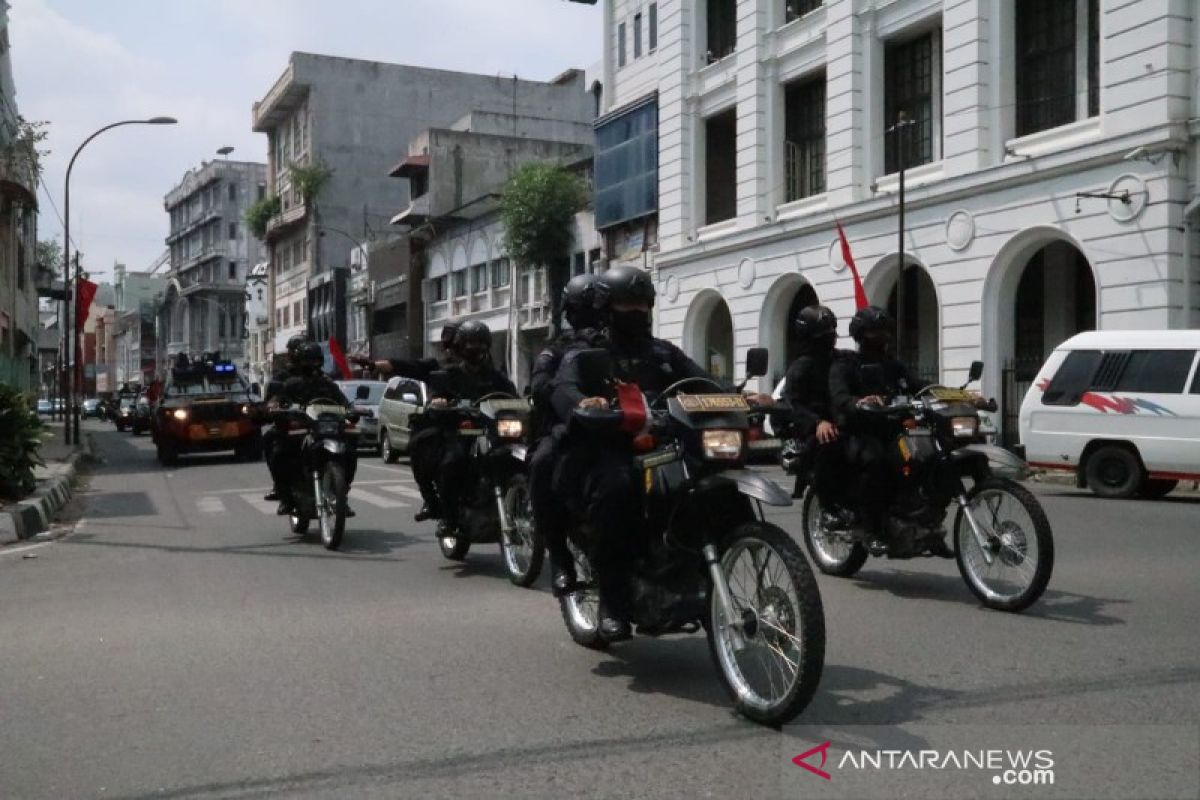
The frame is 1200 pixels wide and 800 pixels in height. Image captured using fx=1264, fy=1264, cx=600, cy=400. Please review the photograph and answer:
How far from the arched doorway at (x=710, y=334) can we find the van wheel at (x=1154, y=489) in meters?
18.3

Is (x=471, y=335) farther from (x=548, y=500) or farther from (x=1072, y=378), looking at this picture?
(x=1072, y=378)

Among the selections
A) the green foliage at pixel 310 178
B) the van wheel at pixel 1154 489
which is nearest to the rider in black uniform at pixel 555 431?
the van wheel at pixel 1154 489

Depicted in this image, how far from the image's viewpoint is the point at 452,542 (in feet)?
30.1

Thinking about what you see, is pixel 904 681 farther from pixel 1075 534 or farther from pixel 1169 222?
pixel 1169 222

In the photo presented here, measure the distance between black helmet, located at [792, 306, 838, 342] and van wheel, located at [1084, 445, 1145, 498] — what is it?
836cm

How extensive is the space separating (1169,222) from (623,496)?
1849 cm

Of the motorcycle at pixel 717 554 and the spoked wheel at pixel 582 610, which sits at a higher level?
the motorcycle at pixel 717 554

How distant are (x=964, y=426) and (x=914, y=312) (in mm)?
23414

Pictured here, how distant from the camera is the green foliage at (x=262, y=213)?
76250 mm

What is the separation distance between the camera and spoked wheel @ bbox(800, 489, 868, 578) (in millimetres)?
7992

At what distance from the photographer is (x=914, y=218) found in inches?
1038

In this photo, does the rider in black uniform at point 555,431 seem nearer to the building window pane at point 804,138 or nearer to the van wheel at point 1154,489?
the van wheel at point 1154,489

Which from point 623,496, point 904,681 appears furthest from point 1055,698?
point 623,496

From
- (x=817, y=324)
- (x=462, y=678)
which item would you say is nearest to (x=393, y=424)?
(x=817, y=324)
